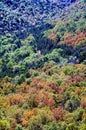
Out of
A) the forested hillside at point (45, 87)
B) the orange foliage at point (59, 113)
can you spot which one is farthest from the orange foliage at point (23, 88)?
the orange foliage at point (59, 113)

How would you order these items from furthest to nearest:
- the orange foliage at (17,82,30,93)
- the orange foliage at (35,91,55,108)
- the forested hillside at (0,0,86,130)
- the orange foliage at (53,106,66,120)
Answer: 1. the orange foliage at (17,82,30,93)
2. the orange foliage at (35,91,55,108)
3. the orange foliage at (53,106,66,120)
4. the forested hillside at (0,0,86,130)

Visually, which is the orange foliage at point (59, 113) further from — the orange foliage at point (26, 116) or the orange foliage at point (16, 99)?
the orange foliage at point (16, 99)

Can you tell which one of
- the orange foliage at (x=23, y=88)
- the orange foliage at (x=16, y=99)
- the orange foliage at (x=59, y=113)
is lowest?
the orange foliage at (x=23, y=88)

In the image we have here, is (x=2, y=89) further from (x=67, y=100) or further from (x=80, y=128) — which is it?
(x=80, y=128)

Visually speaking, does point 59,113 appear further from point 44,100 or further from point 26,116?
point 44,100

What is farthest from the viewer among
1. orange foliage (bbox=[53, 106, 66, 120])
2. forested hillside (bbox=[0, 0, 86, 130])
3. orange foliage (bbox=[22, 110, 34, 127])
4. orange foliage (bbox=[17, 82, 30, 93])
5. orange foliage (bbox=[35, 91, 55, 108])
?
orange foliage (bbox=[17, 82, 30, 93])

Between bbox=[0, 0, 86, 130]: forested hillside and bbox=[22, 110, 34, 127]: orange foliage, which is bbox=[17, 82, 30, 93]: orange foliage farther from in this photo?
bbox=[22, 110, 34, 127]: orange foliage

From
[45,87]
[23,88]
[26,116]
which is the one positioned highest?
[26,116]

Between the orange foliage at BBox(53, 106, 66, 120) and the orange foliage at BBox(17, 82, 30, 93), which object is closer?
the orange foliage at BBox(53, 106, 66, 120)

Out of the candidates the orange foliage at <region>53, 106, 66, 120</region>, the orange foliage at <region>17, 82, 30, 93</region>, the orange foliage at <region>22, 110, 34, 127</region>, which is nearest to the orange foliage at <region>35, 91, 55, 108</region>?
the orange foliage at <region>53, 106, 66, 120</region>

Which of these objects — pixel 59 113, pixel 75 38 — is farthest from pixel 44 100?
pixel 75 38

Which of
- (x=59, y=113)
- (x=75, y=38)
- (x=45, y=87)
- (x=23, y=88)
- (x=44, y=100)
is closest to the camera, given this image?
(x=59, y=113)
